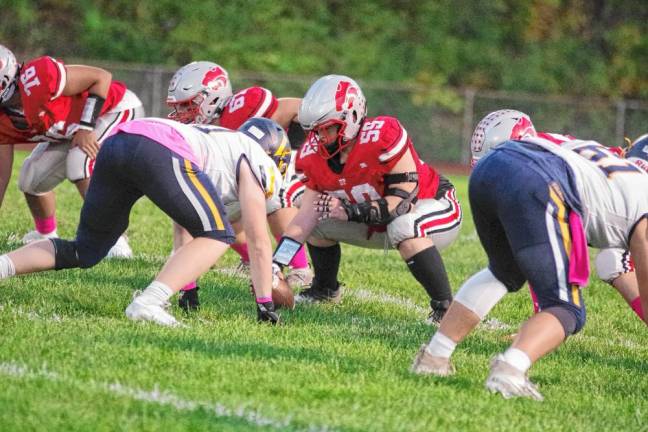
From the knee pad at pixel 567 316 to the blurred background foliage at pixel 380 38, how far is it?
19.3m

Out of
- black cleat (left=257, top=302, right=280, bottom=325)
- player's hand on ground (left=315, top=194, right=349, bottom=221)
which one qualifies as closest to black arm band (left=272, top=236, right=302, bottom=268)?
player's hand on ground (left=315, top=194, right=349, bottom=221)

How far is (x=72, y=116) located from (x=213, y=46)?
54.1 ft

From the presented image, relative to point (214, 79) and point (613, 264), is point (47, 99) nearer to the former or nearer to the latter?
point (214, 79)

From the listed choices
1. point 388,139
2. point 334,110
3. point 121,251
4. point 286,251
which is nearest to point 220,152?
point 334,110

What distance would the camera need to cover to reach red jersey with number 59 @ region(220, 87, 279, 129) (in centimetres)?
698

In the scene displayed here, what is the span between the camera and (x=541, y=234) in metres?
4.18

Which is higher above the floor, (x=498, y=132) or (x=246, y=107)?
(x=498, y=132)

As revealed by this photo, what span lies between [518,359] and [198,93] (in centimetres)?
317

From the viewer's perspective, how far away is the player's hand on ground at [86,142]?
725cm

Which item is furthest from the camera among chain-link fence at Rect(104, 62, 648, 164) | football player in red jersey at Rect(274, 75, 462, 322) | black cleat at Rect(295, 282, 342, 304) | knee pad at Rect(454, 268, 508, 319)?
chain-link fence at Rect(104, 62, 648, 164)

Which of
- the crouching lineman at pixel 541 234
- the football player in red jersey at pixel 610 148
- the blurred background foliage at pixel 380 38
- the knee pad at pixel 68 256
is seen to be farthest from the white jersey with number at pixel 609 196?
the blurred background foliage at pixel 380 38

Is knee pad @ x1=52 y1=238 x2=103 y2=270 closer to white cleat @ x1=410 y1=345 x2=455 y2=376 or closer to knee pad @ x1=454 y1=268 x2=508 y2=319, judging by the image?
white cleat @ x1=410 y1=345 x2=455 y2=376

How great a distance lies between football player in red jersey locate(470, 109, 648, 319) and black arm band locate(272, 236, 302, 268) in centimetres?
98

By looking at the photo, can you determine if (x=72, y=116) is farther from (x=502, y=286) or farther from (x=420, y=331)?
(x=502, y=286)
